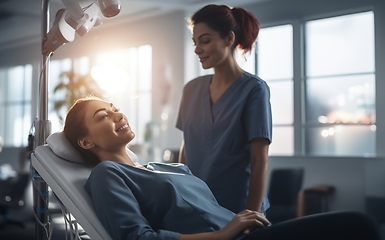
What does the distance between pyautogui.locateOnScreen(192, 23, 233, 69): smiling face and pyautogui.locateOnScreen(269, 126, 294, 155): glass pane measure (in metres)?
2.88

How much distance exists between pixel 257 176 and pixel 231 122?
205 millimetres

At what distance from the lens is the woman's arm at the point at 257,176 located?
4.74 ft

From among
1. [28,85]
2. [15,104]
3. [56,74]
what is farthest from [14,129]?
[56,74]

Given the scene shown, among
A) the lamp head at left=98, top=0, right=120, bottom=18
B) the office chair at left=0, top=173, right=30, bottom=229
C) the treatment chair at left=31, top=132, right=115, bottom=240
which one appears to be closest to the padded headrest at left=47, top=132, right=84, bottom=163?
the treatment chair at left=31, top=132, right=115, bottom=240

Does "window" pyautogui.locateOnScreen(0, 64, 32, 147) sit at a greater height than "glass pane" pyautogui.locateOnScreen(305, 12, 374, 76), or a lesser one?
lesser

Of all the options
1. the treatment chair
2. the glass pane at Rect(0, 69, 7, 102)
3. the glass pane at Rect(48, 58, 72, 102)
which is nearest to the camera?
the treatment chair

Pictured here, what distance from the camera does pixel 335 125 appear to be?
401 cm

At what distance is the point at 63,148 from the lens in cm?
135

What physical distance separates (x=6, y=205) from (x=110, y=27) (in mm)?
2490

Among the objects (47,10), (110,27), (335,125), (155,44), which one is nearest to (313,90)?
(335,125)

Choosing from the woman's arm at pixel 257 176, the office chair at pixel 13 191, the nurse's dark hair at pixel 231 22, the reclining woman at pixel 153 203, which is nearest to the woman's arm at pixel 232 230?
the reclining woman at pixel 153 203

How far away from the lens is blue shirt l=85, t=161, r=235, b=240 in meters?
1.09

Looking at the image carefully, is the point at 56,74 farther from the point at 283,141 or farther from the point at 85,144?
the point at 85,144

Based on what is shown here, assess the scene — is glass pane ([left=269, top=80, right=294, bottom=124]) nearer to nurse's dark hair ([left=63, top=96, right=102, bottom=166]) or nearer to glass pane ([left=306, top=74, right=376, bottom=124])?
glass pane ([left=306, top=74, right=376, bottom=124])
